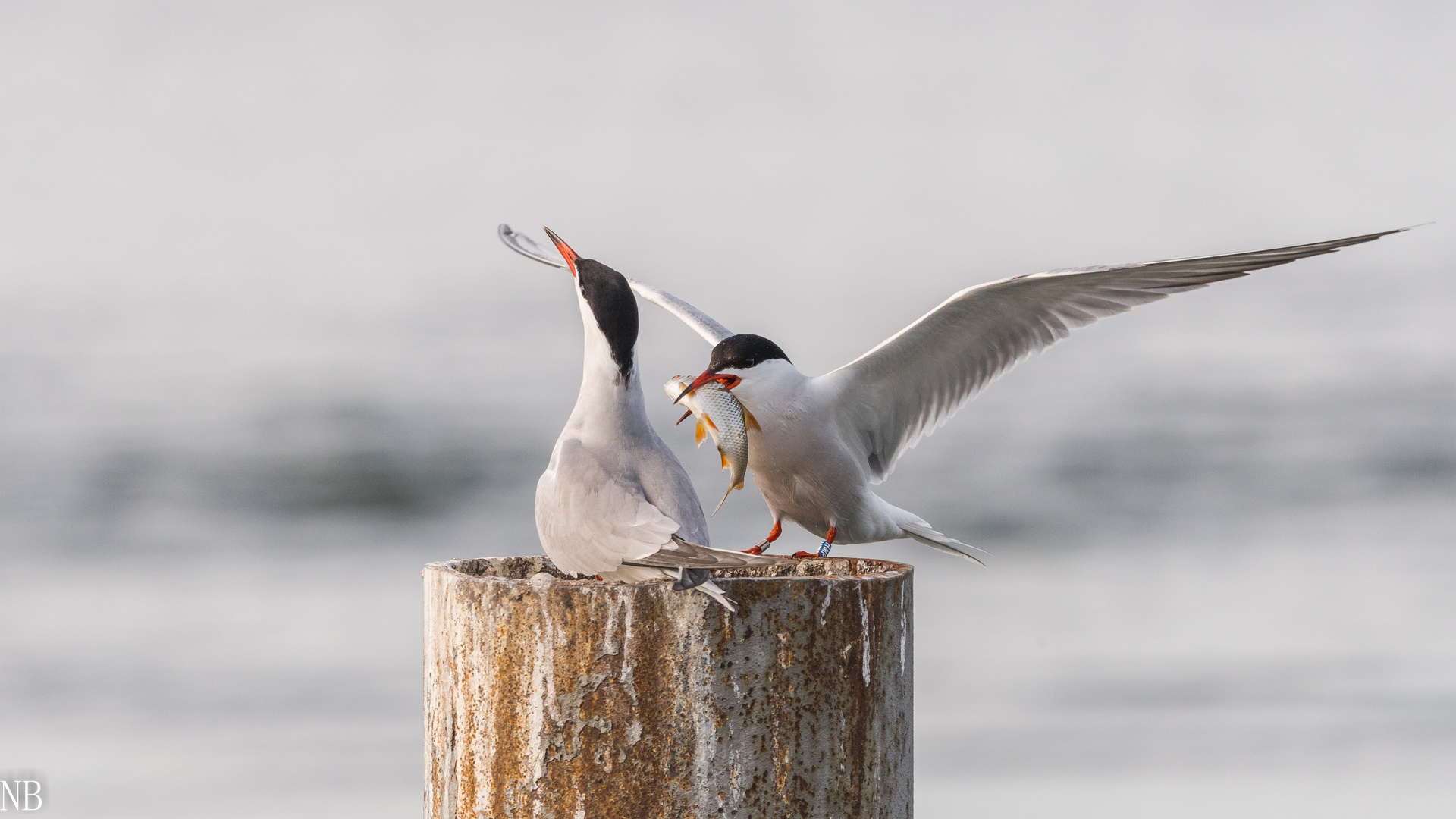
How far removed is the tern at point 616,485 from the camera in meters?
3.62

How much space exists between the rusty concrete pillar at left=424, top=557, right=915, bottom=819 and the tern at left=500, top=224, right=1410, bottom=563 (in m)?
1.91

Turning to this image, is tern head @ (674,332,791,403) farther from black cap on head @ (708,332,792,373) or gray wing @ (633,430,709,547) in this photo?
gray wing @ (633,430,709,547)

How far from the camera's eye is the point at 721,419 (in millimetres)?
5234

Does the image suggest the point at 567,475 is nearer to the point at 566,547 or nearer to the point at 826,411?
the point at 566,547

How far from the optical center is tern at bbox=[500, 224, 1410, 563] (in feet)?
19.1

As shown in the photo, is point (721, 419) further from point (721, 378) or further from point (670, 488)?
point (670, 488)

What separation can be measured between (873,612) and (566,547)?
1.03 m

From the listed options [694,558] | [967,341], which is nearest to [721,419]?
[967,341]

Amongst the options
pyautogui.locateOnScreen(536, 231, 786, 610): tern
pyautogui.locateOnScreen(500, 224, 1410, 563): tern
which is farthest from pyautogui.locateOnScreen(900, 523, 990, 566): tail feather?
pyautogui.locateOnScreen(536, 231, 786, 610): tern

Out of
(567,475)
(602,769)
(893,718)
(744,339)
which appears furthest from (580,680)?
(744,339)

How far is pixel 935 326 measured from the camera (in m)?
6.12

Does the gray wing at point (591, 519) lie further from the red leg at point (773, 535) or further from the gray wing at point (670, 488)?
the red leg at point (773, 535)

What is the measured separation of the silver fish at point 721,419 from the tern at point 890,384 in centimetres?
7

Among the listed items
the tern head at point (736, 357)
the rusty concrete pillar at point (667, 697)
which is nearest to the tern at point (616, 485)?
the rusty concrete pillar at point (667, 697)
